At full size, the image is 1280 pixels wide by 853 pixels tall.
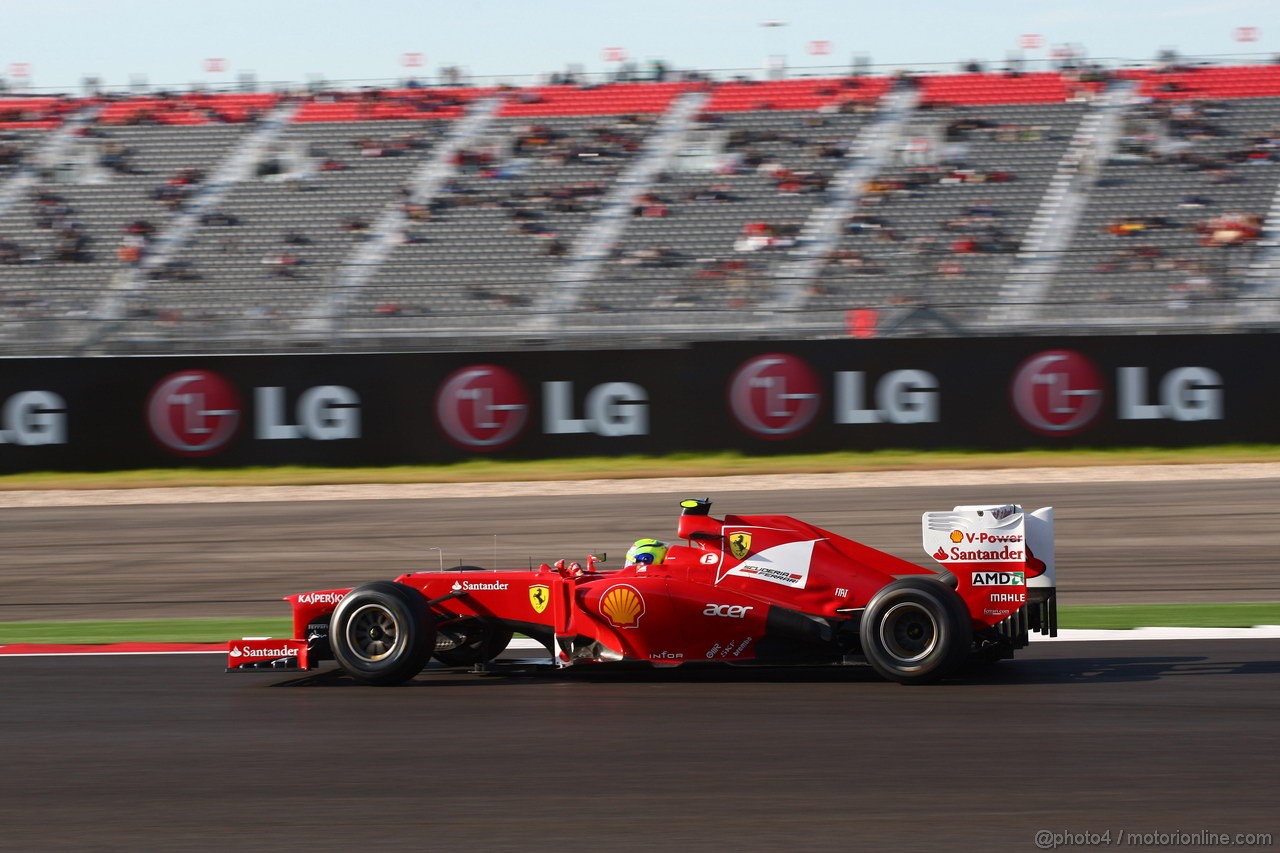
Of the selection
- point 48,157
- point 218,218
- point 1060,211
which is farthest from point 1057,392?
point 48,157

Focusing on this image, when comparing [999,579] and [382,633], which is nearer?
[999,579]

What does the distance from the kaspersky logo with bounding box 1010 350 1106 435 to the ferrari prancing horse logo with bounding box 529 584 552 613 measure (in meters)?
12.0

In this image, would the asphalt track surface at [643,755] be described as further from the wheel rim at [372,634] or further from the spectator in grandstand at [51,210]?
the spectator in grandstand at [51,210]

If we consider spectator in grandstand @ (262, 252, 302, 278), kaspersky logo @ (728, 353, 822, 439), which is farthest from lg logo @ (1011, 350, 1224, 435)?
spectator in grandstand @ (262, 252, 302, 278)

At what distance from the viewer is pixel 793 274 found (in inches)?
805

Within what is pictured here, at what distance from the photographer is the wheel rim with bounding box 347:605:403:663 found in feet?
22.2

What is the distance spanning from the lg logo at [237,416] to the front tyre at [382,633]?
37.9 feet

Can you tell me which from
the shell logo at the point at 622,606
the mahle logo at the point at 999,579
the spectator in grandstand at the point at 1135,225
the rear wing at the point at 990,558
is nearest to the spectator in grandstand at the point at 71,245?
the spectator in grandstand at the point at 1135,225

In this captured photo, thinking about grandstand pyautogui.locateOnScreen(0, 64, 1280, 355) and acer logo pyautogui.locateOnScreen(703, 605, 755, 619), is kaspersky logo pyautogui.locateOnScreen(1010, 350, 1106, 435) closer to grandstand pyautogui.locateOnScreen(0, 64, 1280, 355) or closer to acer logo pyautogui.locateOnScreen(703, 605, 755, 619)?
grandstand pyautogui.locateOnScreen(0, 64, 1280, 355)

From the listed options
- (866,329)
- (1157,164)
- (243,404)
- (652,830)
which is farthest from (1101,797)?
(1157,164)

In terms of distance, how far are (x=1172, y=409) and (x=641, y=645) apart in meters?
12.6

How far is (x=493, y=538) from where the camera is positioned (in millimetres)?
12781

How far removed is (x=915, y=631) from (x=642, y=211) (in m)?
19.3

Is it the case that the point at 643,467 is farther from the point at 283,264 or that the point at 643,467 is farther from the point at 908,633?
the point at 908,633
